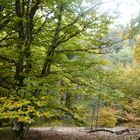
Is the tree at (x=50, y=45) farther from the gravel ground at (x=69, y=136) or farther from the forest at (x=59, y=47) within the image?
the gravel ground at (x=69, y=136)

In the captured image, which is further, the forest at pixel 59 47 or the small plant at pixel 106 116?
the small plant at pixel 106 116

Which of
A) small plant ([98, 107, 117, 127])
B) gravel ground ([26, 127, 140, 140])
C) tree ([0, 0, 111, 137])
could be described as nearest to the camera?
tree ([0, 0, 111, 137])

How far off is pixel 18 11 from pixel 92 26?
10.5ft

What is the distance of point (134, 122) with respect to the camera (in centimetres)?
2109

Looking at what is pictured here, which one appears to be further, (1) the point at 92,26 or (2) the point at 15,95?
(1) the point at 92,26

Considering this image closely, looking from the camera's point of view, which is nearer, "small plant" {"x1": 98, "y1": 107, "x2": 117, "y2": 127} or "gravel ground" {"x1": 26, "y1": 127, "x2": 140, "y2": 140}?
"gravel ground" {"x1": 26, "y1": 127, "x2": 140, "y2": 140}

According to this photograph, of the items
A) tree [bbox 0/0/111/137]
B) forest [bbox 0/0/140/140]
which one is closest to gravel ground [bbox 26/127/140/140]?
forest [bbox 0/0/140/140]

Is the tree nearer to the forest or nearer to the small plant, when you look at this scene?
the forest

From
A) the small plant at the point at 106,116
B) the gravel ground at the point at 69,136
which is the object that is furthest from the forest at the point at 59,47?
the small plant at the point at 106,116

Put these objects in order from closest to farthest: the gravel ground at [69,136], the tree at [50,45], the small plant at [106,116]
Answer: the tree at [50,45] < the gravel ground at [69,136] < the small plant at [106,116]

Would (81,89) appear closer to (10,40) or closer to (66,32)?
(66,32)

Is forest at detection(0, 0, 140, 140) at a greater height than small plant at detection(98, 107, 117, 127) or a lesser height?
greater

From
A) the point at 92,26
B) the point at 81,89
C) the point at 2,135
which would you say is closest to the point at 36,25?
the point at 92,26

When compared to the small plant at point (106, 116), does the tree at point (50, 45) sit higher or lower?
higher
